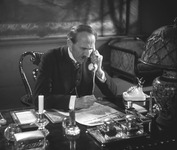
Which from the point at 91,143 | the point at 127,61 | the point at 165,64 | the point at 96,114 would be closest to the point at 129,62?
the point at 127,61

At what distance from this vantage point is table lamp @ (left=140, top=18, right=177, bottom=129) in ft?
5.60

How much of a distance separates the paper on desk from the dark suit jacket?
0.42 m

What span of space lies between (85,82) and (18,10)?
2.70 metres

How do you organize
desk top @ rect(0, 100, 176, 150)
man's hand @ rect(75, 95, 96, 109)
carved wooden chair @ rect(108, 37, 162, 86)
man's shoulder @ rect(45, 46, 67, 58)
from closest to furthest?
desk top @ rect(0, 100, 176, 150), man's hand @ rect(75, 95, 96, 109), man's shoulder @ rect(45, 46, 67, 58), carved wooden chair @ rect(108, 37, 162, 86)

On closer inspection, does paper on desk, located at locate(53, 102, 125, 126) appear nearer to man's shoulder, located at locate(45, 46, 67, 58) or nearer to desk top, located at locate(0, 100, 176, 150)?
desk top, located at locate(0, 100, 176, 150)

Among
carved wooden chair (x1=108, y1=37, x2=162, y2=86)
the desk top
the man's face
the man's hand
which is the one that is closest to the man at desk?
the man's face

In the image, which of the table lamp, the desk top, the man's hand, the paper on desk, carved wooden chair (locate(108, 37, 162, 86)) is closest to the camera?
the desk top

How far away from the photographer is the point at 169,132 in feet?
5.90

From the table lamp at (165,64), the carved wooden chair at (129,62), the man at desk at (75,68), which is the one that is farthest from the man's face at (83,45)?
the carved wooden chair at (129,62)

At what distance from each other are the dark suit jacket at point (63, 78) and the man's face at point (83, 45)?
92mm

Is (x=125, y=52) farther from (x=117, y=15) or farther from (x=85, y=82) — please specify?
(x=85, y=82)

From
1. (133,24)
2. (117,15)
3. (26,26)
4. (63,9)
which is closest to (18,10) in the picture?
(26,26)

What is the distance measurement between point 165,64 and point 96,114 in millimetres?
597

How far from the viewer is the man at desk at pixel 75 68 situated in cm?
255
